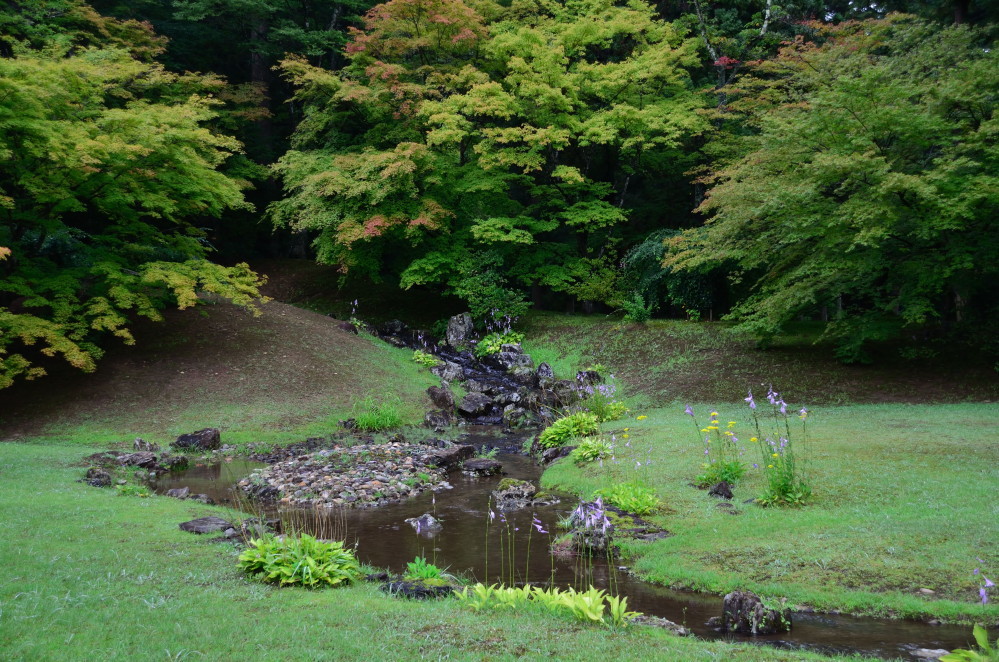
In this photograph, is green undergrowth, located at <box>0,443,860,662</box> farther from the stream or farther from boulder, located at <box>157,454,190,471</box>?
boulder, located at <box>157,454,190,471</box>

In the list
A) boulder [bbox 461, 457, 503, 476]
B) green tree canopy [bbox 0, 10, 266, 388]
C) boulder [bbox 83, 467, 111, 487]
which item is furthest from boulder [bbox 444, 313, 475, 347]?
boulder [bbox 83, 467, 111, 487]

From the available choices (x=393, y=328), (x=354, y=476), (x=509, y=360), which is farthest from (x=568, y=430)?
(x=393, y=328)

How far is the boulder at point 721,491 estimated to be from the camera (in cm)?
841

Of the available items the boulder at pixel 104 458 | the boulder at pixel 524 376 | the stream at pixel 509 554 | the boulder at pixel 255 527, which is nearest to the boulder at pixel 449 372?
the boulder at pixel 524 376

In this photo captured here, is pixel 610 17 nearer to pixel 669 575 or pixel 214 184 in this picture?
pixel 214 184

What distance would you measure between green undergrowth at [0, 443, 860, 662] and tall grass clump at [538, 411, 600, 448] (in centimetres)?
789

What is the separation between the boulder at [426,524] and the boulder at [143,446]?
684 cm

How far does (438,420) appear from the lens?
1656 cm

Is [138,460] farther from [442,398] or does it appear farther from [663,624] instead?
[663,624]

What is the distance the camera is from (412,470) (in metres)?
11.7

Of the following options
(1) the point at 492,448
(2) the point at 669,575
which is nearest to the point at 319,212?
(1) the point at 492,448

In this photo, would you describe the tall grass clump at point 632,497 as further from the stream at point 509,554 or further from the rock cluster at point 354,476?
the rock cluster at point 354,476

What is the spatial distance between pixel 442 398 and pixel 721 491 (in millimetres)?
10389

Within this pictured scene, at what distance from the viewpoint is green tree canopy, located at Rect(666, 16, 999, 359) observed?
12656 mm
